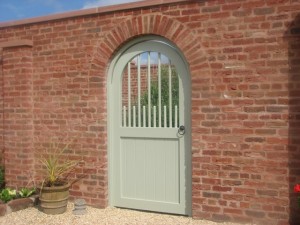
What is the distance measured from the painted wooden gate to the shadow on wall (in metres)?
1.34

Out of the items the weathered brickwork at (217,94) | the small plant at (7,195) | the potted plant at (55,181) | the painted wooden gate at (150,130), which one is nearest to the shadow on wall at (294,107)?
the weathered brickwork at (217,94)

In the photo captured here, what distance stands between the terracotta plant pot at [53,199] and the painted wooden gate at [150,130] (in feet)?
2.44

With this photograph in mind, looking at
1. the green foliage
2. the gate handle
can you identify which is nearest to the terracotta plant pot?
the green foliage

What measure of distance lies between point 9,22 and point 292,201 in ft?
17.1

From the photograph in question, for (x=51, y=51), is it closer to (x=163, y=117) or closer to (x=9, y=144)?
(x=9, y=144)

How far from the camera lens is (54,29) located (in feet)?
18.9

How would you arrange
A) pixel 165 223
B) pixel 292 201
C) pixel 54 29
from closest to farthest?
pixel 292 201 < pixel 165 223 < pixel 54 29

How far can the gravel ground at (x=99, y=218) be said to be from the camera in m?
4.83

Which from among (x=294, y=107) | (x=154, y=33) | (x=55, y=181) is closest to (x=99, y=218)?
(x=55, y=181)

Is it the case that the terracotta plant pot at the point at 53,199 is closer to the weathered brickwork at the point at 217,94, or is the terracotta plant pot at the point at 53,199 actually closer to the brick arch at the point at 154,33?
the weathered brickwork at the point at 217,94

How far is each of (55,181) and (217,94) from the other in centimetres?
279

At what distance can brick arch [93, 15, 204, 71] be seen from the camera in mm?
4789

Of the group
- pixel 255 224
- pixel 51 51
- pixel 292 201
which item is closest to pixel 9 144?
pixel 51 51

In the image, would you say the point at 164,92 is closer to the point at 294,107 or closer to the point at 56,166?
the point at 294,107
